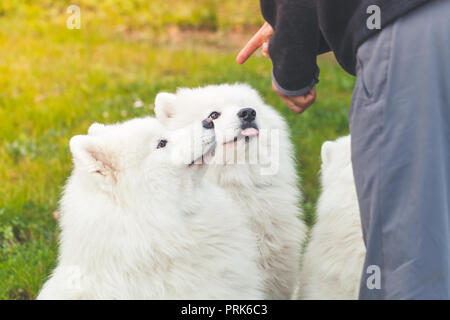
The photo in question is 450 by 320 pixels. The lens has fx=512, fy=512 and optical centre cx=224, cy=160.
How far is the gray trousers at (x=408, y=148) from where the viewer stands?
162 cm

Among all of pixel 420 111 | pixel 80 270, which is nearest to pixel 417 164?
pixel 420 111

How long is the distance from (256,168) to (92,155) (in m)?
1.17

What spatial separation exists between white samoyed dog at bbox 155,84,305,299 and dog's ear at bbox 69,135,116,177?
2.64ft

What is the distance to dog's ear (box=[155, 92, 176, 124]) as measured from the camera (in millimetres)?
3221

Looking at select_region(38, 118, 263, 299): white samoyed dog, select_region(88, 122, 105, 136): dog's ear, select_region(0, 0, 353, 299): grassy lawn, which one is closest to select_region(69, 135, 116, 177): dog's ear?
select_region(38, 118, 263, 299): white samoyed dog

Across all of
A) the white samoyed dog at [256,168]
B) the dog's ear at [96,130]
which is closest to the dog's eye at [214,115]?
the white samoyed dog at [256,168]

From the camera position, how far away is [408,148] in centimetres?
166

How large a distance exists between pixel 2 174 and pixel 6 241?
97cm

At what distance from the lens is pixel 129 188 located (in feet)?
7.55

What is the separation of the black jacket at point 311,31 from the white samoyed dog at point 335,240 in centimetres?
65

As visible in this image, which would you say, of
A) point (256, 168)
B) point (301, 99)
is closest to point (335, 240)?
point (256, 168)

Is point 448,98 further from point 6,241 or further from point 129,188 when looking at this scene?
point 6,241

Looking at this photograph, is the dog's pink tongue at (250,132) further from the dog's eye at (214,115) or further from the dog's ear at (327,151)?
the dog's ear at (327,151)

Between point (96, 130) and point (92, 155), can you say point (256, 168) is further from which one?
point (92, 155)
